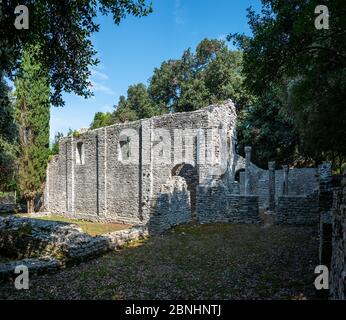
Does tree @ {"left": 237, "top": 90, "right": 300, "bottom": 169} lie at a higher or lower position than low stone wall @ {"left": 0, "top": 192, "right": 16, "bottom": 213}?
higher

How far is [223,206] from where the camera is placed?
15.3 meters

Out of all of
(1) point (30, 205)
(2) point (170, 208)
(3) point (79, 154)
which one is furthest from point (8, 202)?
(2) point (170, 208)

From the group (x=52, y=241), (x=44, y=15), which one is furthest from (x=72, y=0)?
(x=52, y=241)

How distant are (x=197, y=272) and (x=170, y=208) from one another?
6856 millimetres

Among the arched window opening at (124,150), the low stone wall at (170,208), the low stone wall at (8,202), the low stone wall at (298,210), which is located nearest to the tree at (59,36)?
the low stone wall at (170,208)

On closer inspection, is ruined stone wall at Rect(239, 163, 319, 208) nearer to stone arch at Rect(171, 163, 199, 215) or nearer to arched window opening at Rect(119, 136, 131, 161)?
stone arch at Rect(171, 163, 199, 215)

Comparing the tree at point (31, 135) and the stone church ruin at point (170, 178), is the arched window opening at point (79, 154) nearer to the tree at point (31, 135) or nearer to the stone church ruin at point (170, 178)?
the stone church ruin at point (170, 178)

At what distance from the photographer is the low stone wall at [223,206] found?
1469cm

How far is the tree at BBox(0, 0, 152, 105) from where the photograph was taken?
261 inches

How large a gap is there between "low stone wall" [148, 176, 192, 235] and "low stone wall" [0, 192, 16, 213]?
73.1ft

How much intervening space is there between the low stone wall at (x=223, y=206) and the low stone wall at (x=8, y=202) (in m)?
23.3

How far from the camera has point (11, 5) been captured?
645cm

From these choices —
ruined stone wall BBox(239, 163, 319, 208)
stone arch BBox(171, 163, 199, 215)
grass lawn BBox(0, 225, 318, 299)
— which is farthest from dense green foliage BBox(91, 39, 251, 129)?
grass lawn BBox(0, 225, 318, 299)
